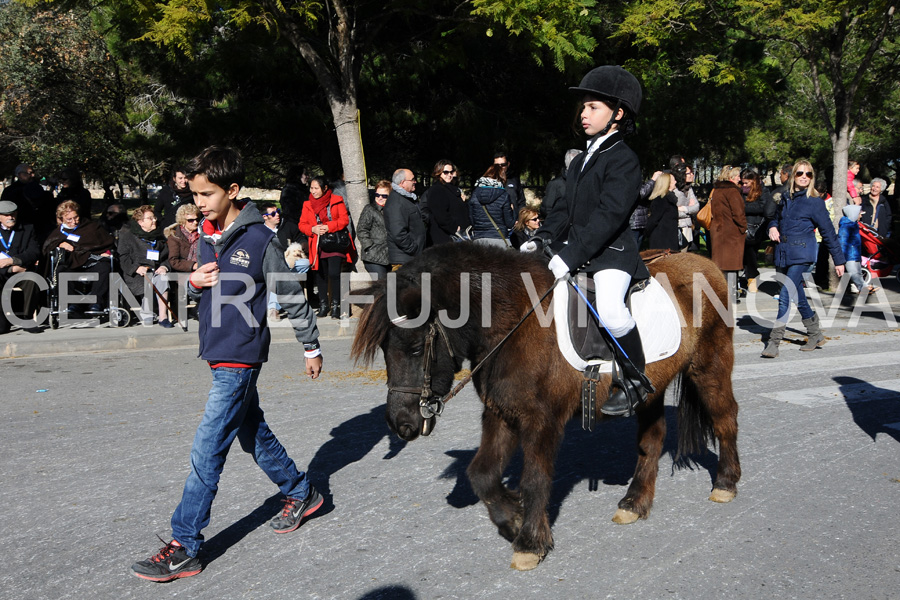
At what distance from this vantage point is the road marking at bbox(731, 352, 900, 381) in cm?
849

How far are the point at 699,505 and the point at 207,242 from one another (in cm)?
321

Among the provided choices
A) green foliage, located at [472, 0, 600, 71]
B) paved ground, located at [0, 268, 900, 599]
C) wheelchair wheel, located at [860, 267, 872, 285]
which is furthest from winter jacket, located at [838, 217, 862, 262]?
paved ground, located at [0, 268, 900, 599]

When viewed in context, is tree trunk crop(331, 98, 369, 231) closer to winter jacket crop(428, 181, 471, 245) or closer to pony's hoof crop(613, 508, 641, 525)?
winter jacket crop(428, 181, 471, 245)

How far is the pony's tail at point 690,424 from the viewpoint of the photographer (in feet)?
17.5

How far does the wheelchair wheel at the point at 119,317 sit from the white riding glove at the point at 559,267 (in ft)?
29.7

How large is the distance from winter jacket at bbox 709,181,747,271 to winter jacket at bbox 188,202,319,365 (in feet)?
27.3

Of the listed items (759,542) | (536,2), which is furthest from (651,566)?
(536,2)

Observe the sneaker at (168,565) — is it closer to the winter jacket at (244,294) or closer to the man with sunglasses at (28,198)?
the winter jacket at (244,294)

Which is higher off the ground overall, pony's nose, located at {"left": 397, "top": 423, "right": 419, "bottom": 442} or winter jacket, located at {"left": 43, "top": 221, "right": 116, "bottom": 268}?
winter jacket, located at {"left": 43, "top": 221, "right": 116, "bottom": 268}

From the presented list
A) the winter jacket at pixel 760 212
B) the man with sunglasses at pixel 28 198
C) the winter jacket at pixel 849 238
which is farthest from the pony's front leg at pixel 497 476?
the winter jacket at pixel 849 238

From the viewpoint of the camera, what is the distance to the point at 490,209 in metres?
11.2

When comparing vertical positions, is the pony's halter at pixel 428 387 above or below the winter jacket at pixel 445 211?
below

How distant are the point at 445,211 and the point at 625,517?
7169mm

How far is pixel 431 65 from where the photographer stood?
15805 mm
